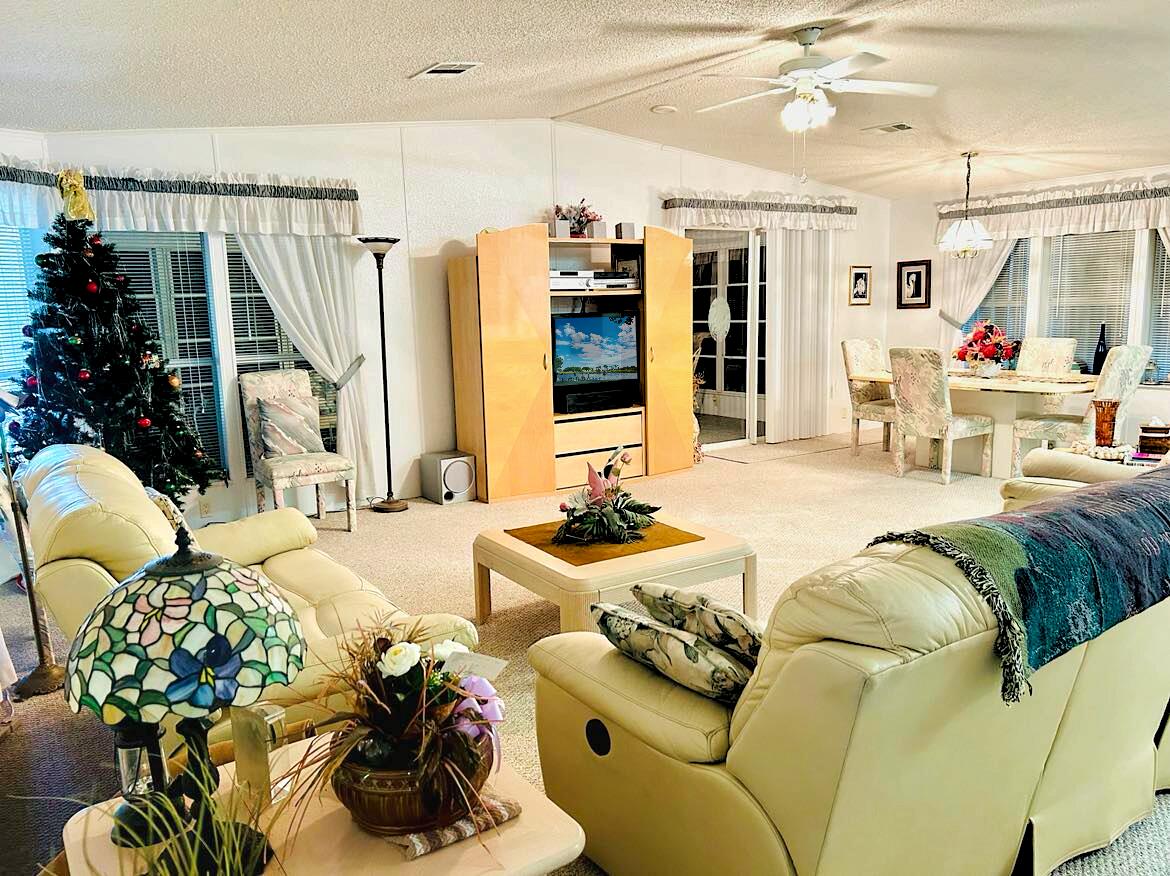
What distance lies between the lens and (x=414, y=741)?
1381 millimetres

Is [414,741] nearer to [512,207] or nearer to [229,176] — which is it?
[229,176]

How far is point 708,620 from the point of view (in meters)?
1.83

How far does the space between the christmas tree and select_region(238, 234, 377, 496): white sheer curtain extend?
0.97 meters

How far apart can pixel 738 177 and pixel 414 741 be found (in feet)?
23.2

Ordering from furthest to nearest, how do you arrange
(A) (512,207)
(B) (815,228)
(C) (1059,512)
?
(B) (815,228) → (A) (512,207) → (C) (1059,512)

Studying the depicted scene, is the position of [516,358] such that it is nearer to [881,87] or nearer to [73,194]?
[73,194]

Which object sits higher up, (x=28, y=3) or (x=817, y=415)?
(x=28, y=3)

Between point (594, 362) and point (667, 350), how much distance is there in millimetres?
648

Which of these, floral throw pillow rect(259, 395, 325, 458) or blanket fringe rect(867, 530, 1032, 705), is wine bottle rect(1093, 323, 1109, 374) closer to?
floral throw pillow rect(259, 395, 325, 458)

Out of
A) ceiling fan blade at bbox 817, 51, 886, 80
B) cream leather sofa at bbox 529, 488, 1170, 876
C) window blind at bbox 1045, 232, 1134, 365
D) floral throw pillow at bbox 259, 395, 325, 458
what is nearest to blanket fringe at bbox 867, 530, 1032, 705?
cream leather sofa at bbox 529, 488, 1170, 876

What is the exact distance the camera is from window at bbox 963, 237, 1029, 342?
7945 mm

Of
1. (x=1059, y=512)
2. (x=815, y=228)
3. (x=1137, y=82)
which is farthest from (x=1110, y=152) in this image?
(x=1059, y=512)

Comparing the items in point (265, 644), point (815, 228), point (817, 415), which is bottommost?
point (817, 415)

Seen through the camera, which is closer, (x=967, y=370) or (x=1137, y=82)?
(x=1137, y=82)
